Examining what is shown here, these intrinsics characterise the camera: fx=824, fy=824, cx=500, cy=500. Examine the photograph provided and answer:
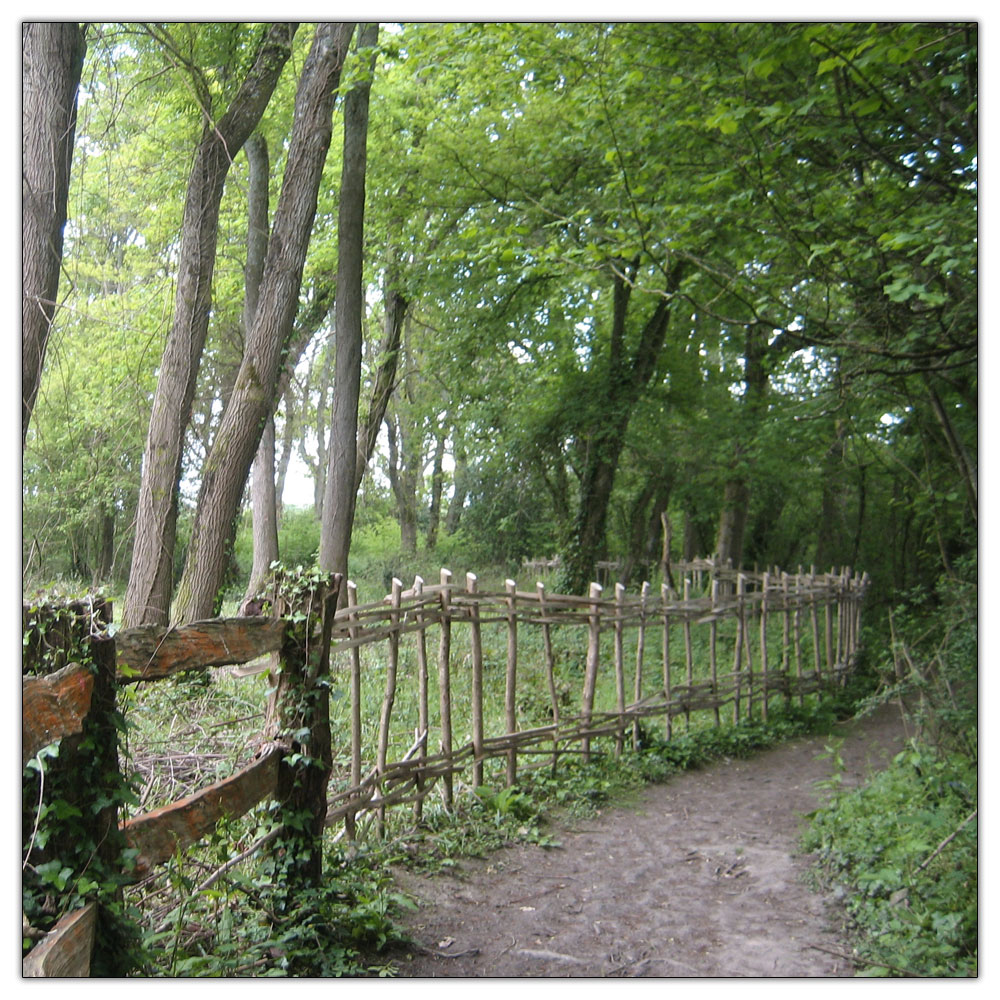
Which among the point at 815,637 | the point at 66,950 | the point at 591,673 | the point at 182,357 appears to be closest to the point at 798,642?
the point at 815,637

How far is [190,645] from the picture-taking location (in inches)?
106

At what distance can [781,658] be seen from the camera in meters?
9.82

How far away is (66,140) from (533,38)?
A: 3.03 m

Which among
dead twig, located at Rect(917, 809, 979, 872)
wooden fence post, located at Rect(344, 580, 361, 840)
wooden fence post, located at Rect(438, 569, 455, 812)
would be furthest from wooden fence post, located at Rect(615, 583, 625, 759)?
dead twig, located at Rect(917, 809, 979, 872)

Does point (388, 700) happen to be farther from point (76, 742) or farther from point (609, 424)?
point (609, 424)

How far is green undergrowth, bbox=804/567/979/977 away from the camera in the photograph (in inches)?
135

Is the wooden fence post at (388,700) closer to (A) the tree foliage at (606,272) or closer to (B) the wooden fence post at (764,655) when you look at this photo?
(A) the tree foliage at (606,272)

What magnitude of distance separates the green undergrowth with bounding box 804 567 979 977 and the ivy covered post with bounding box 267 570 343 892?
2.38 metres

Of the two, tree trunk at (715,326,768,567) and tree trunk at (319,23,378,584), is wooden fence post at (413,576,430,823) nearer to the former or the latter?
tree trunk at (319,23,378,584)

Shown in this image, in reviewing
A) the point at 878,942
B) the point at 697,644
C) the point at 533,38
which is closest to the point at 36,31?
the point at 533,38

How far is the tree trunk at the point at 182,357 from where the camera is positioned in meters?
6.66

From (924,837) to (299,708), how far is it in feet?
10.6

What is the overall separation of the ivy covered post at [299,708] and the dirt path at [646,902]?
2.04 feet
